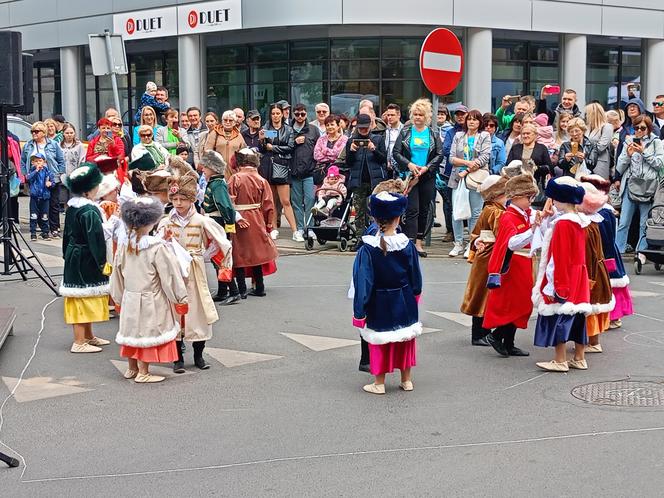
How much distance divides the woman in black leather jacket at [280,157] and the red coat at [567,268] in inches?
319

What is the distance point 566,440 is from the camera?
20.1ft

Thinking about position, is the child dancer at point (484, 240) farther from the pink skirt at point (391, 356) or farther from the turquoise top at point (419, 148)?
the turquoise top at point (419, 148)

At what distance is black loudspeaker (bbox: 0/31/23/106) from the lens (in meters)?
11.5

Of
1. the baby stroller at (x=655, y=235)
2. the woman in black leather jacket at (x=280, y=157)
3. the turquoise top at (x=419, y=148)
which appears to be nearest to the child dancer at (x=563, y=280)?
the baby stroller at (x=655, y=235)

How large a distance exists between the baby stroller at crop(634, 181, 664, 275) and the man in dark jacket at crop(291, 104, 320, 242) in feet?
17.7

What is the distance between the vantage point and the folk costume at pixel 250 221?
11070mm

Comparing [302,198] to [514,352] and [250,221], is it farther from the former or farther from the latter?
[514,352]

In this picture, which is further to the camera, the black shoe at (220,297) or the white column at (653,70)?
the white column at (653,70)

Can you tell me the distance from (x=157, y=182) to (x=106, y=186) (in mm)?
594

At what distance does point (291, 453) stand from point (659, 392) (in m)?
2.88

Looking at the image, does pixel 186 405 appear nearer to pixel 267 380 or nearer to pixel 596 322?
pixel 267 380

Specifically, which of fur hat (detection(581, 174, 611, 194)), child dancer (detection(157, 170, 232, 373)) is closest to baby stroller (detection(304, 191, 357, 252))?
fur hat (detection(581, 174, 611, 194))

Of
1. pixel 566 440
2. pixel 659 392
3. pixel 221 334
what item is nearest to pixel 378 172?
pixel 221 334

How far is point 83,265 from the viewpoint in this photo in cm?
880
